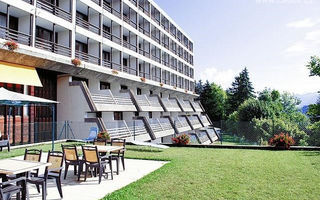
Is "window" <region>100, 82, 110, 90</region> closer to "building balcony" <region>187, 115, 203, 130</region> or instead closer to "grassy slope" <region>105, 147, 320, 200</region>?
"building balcony" <region>187, 115, 203, 130</region>

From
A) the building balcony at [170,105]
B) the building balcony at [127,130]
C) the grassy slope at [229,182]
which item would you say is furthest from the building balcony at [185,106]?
the grassy slope at [229,182]

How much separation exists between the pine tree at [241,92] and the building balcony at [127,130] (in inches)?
1810

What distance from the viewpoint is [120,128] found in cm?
2322

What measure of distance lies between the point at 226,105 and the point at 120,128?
52777 millimetres

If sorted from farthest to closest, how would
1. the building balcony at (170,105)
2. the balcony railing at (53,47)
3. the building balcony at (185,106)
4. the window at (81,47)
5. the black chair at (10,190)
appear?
the building balcony at (185,106) → the building balcony at (170,105) → the window at (81,47) → the balcony railing at (53,47) → the black chair at (10,190)

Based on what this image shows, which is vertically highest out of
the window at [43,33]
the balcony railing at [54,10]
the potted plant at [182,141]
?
the balcony railing at [54,10]

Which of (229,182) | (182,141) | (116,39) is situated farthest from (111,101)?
(229,182)

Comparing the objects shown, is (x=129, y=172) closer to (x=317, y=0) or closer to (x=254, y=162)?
(x=254, y=162)

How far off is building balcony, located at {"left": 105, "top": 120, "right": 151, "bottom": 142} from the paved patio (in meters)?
11.3

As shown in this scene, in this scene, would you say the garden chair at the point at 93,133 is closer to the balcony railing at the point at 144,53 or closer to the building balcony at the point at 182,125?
the building balcony at the point at 182,125

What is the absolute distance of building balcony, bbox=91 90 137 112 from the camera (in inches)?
891

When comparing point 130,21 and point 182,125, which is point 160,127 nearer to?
point 182,125

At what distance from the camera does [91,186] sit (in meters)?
8.00

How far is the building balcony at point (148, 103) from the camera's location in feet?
98.7
